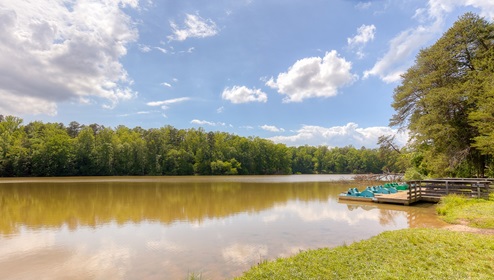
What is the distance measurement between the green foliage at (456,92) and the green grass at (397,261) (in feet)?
A: 45.4

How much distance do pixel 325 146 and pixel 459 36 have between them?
344 ft

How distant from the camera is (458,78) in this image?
67.7 ft

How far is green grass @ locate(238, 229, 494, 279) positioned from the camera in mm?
5121

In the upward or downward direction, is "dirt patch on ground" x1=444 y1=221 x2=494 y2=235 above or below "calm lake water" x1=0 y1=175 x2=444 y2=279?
above

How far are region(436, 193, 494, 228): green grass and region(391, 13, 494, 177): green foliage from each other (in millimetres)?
4954

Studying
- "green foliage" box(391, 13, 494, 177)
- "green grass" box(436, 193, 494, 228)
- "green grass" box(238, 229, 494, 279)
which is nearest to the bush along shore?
"green grass" box(238, 229, 494, 279)

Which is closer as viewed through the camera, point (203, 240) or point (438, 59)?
point (203, 240)

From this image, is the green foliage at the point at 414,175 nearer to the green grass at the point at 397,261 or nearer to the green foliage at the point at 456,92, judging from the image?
the green foliage at the point at 456,92

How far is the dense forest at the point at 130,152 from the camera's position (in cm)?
5694

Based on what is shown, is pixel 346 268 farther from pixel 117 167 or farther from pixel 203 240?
pixel 117 167

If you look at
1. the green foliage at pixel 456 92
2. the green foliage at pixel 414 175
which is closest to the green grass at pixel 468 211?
the green foliage at pixel 456 92

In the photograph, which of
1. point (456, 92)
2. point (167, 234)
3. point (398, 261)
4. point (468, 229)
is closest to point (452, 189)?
point (456, 92)

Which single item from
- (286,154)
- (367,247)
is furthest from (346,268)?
(286,154)

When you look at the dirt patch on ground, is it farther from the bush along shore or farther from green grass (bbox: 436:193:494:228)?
the bush along shore
